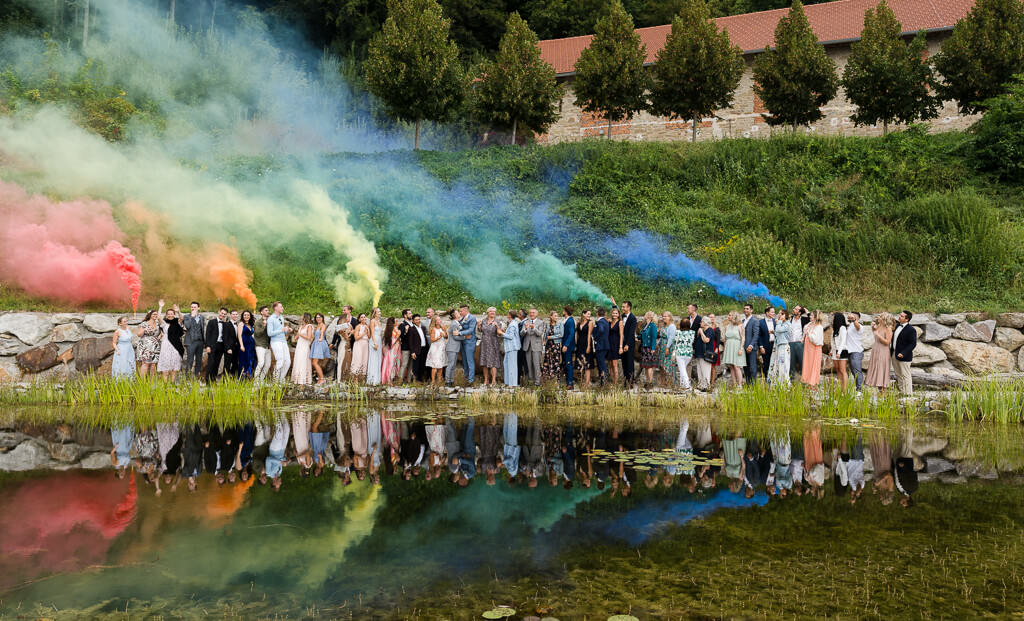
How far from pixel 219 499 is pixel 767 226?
16.8m

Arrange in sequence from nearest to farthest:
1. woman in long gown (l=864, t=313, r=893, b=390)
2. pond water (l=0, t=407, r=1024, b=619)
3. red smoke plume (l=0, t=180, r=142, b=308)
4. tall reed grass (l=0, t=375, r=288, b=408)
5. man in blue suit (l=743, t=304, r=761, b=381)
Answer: pond water (l=0, t=407, r=1024, b=619) < tall reed grass (l=0, t=375, r=288, b=408) < woman in long gown (l=864, t=313, r=893, b=390) < man in blue suit (l=743, t=304, r=761, b=381) < red smoke plume (l=0, t=180, r=142, b=308)

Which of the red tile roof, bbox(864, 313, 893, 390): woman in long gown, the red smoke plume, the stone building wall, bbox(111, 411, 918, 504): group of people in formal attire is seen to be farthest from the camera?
the red tile roof

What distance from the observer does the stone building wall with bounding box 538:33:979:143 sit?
2920 cm

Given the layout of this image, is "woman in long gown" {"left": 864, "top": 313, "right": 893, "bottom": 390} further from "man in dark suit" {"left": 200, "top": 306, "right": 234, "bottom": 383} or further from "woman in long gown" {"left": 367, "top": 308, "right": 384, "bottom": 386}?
"man in dark suit" {"left": 200, "top": 306, "right": 234, "bottom": 383}

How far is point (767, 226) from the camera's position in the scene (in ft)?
64.9

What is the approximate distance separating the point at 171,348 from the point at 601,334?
7857 mm

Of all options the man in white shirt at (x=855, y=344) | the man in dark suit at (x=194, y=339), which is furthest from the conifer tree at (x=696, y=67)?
the man in dark suit at (x=194, y=339)

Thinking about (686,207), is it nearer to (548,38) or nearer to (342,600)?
(342,600)

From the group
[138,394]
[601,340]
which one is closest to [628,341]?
[601,340]

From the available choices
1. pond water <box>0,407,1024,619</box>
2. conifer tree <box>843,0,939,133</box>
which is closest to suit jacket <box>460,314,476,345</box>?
pond water <box>0,407,1024,619</box>

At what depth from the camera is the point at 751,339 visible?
45.1ft

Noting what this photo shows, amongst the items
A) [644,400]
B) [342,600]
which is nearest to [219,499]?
[342,600]

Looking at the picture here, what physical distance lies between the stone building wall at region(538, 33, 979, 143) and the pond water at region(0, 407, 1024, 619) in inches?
909

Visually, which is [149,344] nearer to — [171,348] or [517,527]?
[171,348]
